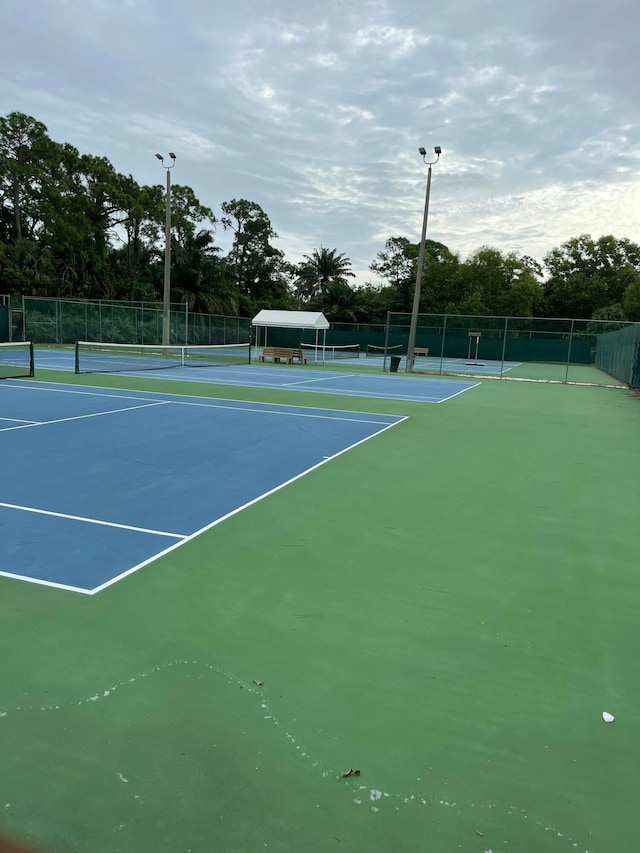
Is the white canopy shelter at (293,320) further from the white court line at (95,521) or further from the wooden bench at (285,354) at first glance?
the white court line at (95,521)

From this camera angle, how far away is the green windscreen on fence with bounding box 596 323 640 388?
2132cm

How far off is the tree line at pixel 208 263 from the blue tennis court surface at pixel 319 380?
21638mm

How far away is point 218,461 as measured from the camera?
26.4ft

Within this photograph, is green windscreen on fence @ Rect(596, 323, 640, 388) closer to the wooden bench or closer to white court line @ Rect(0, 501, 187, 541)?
the wooden bench

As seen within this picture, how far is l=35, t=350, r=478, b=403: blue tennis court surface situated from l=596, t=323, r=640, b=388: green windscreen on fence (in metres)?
5.35

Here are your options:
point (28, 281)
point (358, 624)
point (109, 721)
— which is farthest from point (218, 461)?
point (28, 281)

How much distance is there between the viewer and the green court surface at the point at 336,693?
232 cm

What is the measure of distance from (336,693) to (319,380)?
18.4m

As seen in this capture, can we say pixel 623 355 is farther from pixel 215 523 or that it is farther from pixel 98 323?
pixel 98 323

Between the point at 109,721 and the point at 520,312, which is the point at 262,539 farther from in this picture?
the point at 520,312

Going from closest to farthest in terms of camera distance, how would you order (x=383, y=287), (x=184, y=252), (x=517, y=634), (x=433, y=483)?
(x=517, y=634) → (x=433, y=483) → (x=184, y=252) → (x=383, y=287)

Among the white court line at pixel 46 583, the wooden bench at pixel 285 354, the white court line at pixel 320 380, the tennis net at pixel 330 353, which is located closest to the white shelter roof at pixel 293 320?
the wooden bench at pixel 285 354

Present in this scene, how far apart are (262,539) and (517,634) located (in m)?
2.25

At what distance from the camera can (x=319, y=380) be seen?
837 inches
